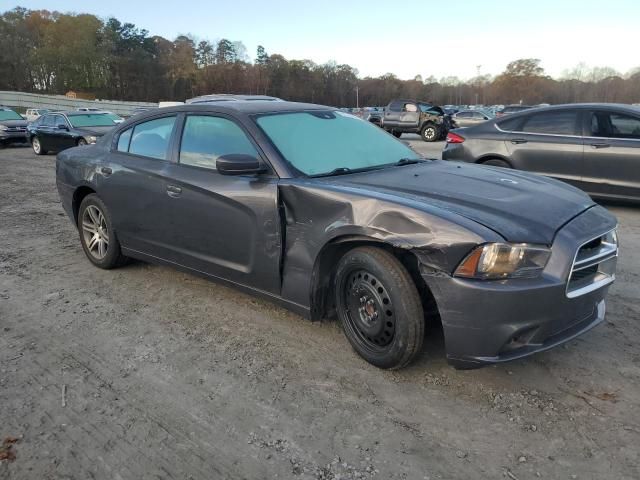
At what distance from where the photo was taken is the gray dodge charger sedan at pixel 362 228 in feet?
8.73

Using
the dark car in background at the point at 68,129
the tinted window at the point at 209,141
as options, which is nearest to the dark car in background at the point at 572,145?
the tinted window at the point at 209,141

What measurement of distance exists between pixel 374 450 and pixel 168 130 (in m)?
3.01

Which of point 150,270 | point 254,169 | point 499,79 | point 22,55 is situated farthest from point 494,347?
point 499,79

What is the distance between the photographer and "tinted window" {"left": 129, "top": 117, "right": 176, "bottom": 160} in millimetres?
4289

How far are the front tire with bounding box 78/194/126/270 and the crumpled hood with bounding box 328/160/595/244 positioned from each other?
8.01 feet

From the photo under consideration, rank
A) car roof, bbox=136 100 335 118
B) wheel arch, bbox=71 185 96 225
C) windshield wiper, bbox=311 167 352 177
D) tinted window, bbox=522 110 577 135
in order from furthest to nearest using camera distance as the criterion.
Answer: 1. tinted window, bbox=522 110 577 135
2. wheel arch, bbox=71 185 96 225
3. car roof, bbox=136 100 335 118
4. windshield wiper, bbox=311 167 352 177

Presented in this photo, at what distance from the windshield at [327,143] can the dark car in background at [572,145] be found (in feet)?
13.1

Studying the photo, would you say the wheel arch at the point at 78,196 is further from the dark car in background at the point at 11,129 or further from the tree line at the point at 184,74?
the tree line at the point at 184,74

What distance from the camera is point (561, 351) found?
333cm

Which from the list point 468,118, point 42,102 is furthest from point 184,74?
point 468,118

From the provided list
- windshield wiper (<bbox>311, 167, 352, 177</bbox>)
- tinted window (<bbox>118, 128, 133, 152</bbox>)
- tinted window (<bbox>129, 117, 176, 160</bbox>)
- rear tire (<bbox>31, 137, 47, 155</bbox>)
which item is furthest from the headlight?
rear tire (<bbox>31, 137, 47, 155</bbox>)

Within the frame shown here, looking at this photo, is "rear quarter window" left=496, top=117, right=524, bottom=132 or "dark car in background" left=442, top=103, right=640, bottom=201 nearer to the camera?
"dark car in background" left=442, top=103, right=640, bottom=201

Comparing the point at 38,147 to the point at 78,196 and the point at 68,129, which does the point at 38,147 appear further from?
the point at 78,196

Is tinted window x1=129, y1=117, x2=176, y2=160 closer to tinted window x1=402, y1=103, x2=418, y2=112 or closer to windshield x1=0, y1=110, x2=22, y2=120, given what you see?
windshield x1=0, y1=110, x2=22, y2=120
